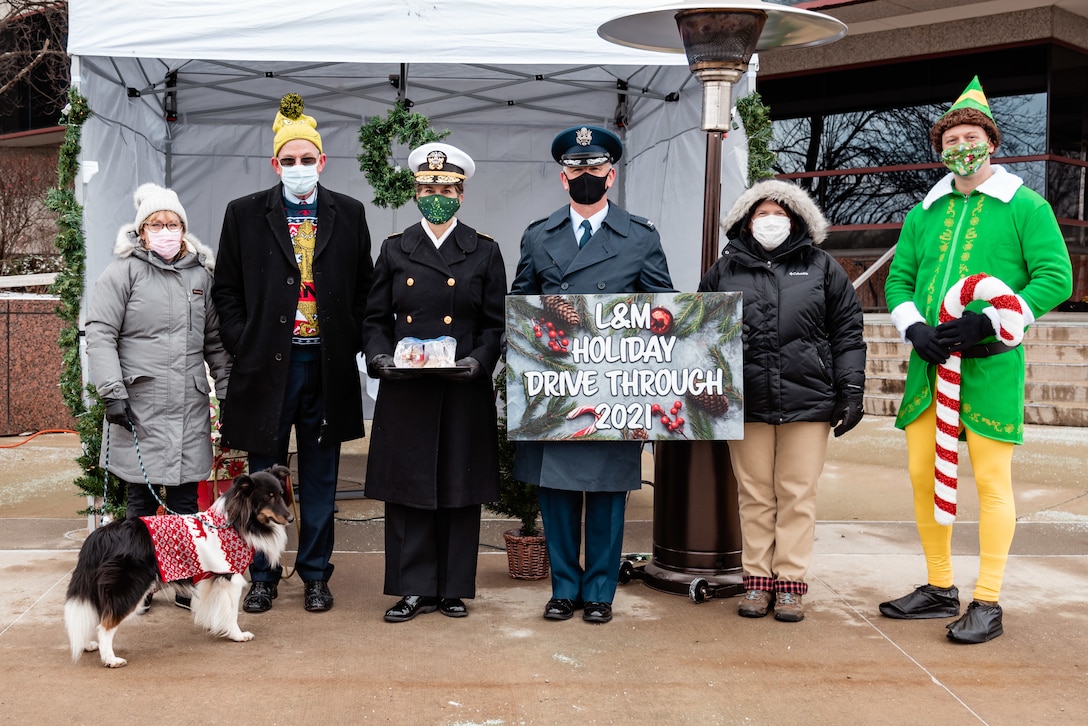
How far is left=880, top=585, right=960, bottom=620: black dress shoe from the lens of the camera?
505 centimetres

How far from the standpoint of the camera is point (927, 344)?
4.72 m

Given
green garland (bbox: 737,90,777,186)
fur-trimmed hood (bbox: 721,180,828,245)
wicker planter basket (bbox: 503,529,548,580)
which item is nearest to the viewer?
fur-trimmed hood (bbox: 721,180,828,245)

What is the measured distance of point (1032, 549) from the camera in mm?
6508

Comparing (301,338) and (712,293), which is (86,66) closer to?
(301,338)

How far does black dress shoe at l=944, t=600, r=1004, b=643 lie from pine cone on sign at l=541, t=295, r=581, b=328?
2146mm

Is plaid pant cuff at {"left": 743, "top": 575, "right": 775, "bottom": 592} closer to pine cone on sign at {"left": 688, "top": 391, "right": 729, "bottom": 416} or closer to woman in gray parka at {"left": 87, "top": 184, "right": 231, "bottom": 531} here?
pine cone on sign at {"left": 688, "top": 391, "right": 729, "bottom": 416}

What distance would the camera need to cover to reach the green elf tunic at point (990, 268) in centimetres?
461

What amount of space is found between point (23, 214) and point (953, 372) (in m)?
13.6

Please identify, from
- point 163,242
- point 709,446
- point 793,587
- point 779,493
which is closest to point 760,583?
point 793,587

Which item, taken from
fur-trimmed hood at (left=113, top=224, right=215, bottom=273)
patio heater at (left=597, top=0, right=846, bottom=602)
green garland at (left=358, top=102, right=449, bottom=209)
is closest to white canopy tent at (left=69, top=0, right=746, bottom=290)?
green garland at (left=358, top=102, right=449, bottom=209)

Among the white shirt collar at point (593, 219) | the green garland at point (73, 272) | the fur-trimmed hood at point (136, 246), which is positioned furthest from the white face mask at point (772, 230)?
the green garland at point (73, 272)

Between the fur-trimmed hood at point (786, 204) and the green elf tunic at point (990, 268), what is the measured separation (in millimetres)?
495

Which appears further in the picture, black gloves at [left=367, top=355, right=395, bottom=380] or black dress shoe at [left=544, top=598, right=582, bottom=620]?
black dress shoe at [left=544, top=598, right=582, bottom=620]

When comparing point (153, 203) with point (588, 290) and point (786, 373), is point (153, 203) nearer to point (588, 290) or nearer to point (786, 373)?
point (588, 290)
